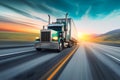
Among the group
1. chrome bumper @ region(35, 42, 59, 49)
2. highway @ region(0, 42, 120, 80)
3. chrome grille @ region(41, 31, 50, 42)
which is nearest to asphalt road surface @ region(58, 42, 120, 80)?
highway @ region(0, 42, 120, 80)

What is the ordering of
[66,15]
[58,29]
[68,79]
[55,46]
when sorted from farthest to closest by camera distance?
[66,15], [58,29], [55,46], [68,79]

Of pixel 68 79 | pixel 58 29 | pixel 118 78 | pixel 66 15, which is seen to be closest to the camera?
pixel 68 79

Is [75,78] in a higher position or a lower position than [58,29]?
lower

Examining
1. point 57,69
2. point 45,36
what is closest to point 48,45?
point 45,36

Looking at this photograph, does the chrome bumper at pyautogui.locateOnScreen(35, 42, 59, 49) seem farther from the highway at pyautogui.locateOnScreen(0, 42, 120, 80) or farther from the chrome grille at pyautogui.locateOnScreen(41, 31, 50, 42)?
the highway at pyautogui.locateOnScreen(0, 42, 120, 80)

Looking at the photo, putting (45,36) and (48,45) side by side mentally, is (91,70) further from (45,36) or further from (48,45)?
(45,36)

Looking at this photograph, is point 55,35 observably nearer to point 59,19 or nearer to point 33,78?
point 59,19

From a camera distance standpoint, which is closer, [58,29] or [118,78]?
[118,78]

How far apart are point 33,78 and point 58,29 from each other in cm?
1184

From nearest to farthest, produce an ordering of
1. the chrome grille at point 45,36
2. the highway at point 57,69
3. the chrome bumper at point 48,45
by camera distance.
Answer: the highway at point 57,69 → the chrome bumper at point 48,45 → the chrome grille at point 45,36

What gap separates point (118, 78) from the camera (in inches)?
189

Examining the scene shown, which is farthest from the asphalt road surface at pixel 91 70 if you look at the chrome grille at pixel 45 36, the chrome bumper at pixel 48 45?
the chrome grille at pixel 45 36

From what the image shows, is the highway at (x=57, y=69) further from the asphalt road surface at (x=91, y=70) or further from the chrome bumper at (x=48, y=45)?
the chrome bumper at (x=48, y=45)

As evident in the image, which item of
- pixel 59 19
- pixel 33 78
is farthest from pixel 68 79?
pixel 59 19
